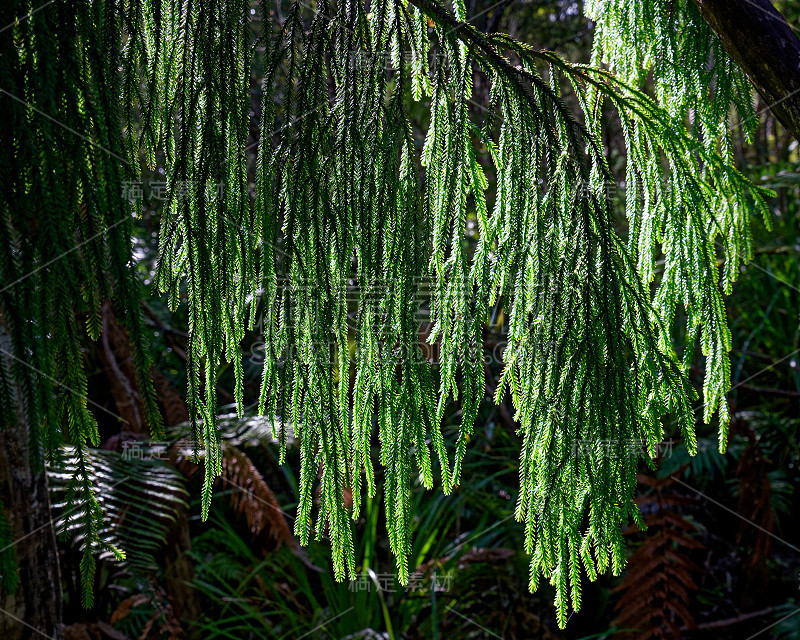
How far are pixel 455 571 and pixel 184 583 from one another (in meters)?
1.02

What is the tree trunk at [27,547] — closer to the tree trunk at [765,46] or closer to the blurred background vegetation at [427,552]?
the blurred background vegetation at [427,552]

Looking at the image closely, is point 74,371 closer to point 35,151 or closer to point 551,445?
point 35,151

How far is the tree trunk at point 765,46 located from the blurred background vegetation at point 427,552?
4.58 feet

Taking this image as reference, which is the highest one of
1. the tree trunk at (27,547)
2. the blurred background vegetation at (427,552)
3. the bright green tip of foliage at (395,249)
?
the bright green tip of foliage at (395,249)

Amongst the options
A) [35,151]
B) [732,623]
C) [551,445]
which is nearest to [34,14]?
[35,151]

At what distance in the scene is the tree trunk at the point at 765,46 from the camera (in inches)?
31.2

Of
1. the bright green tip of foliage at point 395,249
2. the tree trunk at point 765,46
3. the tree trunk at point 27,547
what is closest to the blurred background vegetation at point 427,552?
the tree trunk at point 27,547

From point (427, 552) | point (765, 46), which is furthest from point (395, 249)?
point (427, 552)

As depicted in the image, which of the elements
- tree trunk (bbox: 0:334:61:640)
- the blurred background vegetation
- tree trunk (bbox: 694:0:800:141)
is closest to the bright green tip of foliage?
tree trunk (bbox: 694:0:800:141)

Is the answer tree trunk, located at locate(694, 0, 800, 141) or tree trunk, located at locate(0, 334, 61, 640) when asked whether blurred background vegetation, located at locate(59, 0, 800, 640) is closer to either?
tree trunk, located at locate(0, 334, 61, 640)

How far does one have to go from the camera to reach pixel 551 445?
79 centimetres

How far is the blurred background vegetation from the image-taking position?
80.9 inches

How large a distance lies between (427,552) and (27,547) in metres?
1.84

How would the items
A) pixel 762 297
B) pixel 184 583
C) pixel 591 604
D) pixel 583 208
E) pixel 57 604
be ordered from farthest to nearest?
pixel 762 297, pixel 591 604, pixel 184 583, pixel 57 604, pixel 583 208
